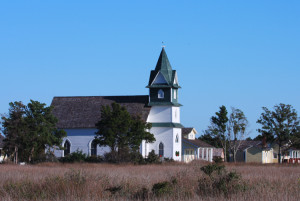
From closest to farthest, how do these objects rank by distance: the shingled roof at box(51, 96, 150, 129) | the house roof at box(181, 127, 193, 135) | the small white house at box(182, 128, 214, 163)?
the shingled roof at box(51, 96, 150, 129), the small white house at box(182, 128, 214, 163), the house roof at box(181, 127, 193, 135)

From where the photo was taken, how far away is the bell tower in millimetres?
64438

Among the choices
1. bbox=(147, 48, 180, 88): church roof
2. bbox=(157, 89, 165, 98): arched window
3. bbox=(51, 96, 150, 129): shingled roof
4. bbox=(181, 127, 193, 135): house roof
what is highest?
bbox=(147, 48, 180, 88): church roof

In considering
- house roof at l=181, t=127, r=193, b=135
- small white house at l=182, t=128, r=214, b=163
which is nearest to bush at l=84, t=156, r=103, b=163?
small white house at l=182, t=128, r=214, b=163

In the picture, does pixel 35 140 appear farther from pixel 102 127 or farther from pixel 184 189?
pixel 184 189

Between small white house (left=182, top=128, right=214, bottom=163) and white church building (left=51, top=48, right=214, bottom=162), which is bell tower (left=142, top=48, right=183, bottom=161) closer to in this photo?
white church building (left=51, top=48, right=214, bottom=162)

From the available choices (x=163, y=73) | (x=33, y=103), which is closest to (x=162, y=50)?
(x=163, y=73)

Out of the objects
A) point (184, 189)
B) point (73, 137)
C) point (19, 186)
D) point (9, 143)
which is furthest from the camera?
point (73, 137)

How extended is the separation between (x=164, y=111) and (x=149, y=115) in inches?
72.8

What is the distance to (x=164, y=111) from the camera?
65375 millimetres

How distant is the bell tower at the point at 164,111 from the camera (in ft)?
211

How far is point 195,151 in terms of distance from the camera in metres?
71.4

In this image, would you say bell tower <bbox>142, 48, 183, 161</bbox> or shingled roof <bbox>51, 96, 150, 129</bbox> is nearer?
bell tower <bbox>142, 48, 183, 161</bbox>

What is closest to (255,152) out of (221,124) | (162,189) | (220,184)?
(221,124)

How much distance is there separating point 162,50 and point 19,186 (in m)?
48.1
